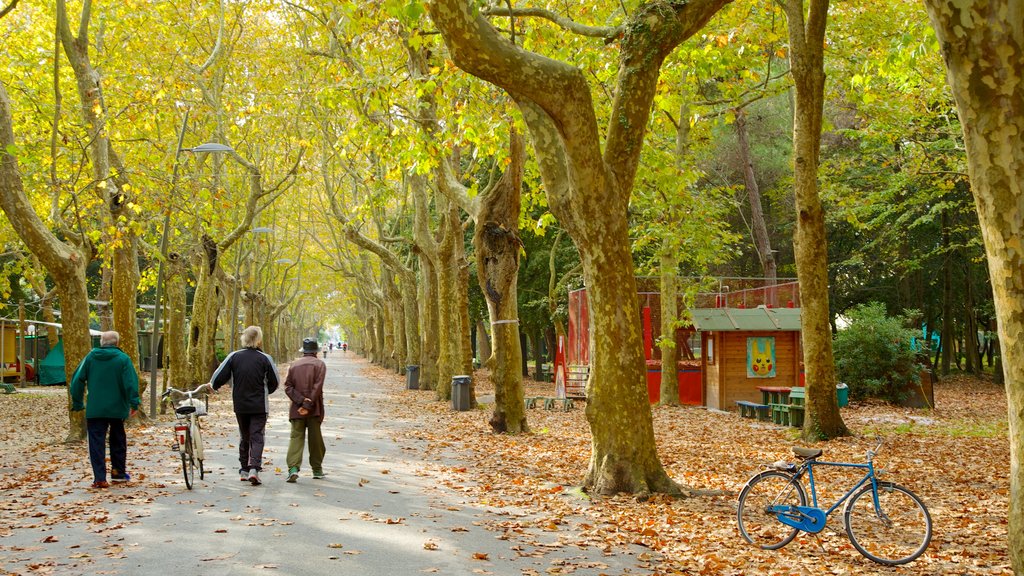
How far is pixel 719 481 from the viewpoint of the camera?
1127cm

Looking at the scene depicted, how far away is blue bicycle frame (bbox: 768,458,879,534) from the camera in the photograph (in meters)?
7.24

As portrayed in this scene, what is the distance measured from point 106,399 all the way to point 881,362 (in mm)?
18528

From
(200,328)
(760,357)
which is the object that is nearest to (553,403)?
(760,357)

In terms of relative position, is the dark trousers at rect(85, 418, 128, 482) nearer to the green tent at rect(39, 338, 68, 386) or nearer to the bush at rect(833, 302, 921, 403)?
the bush at rect(833, 302, 921, 403)

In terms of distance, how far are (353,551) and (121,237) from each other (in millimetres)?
12059

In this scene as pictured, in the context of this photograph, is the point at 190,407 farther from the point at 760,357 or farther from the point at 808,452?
the point at 760,357

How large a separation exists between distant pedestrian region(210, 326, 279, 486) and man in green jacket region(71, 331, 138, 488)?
1.06m

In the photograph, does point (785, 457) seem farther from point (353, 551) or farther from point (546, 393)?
point (546, 393)

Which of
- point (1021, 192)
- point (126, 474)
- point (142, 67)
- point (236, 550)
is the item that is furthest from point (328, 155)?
point (1021, 192)

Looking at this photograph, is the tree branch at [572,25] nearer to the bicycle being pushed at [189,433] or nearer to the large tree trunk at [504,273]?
the large tree trunk at [504,273]

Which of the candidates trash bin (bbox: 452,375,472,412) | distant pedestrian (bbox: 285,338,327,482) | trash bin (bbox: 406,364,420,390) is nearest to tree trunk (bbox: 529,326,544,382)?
trash bin (bbox: 406,364,420,390)

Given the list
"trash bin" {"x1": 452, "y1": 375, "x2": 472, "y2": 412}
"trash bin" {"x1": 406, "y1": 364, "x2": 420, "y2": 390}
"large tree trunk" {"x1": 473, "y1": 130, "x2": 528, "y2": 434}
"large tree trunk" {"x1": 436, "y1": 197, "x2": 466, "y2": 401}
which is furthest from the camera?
"trash bin" {"x1": 406, "y1": 364, "x2": 420, "y2": 390}

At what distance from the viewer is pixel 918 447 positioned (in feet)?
47.2

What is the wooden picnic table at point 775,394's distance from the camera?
68.9 feet
